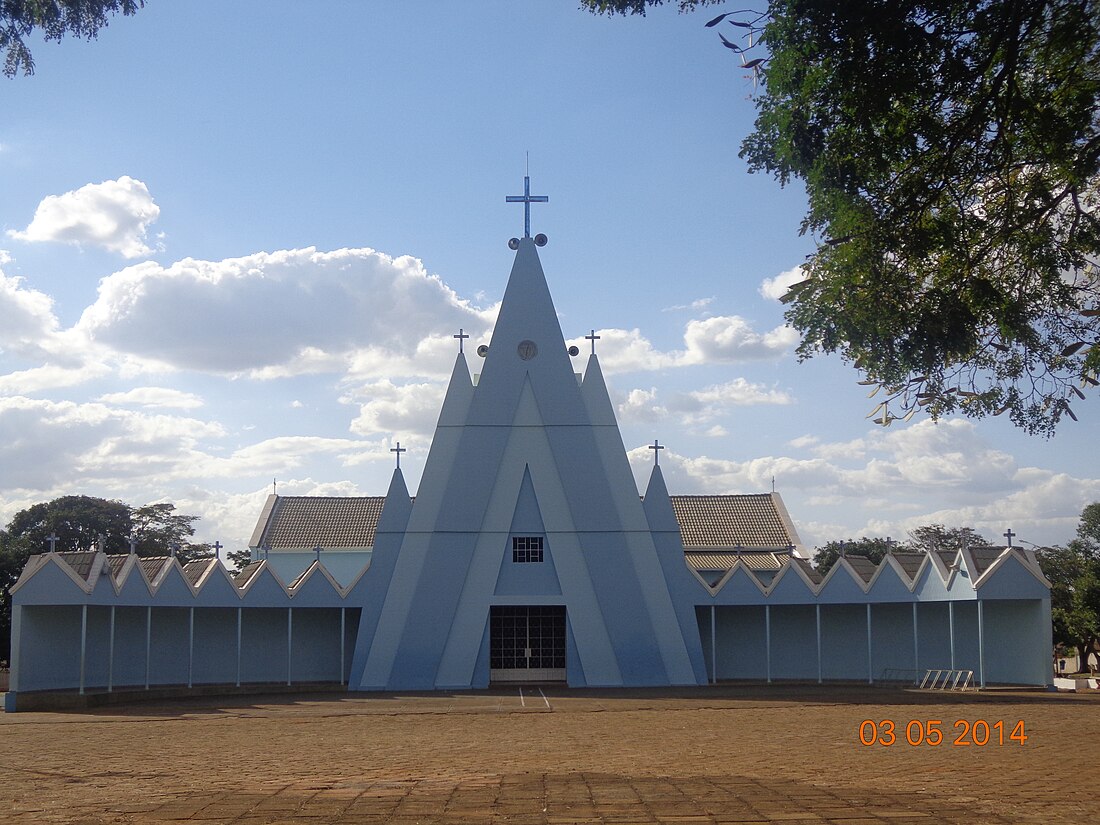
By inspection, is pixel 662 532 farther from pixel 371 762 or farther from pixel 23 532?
pixel 23 532

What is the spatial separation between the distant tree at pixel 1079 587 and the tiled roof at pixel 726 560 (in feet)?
36.7

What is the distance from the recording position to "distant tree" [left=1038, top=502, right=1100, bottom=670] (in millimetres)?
39875

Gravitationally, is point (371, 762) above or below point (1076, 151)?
below

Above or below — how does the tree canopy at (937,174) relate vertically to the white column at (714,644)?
above

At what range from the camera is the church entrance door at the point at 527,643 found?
27.5 meters

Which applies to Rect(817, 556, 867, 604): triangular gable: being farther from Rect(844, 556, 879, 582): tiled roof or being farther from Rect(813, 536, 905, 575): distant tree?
Rect(813, 536, 905, 575): distant tree

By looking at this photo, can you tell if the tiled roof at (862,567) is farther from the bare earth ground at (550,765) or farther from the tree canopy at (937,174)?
the tree canopy at (937,174)

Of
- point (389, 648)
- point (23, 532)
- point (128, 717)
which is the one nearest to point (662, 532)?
point (389, 648)

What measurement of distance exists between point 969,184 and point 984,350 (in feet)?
5.53

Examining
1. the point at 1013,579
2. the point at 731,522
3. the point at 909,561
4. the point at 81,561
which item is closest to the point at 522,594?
the point at 909,561

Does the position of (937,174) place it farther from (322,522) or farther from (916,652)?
(322,522)

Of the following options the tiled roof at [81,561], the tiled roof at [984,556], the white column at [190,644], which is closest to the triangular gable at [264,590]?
the white column at [190,644]

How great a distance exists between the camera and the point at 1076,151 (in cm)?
912

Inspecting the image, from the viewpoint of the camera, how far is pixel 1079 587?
40.3 m
